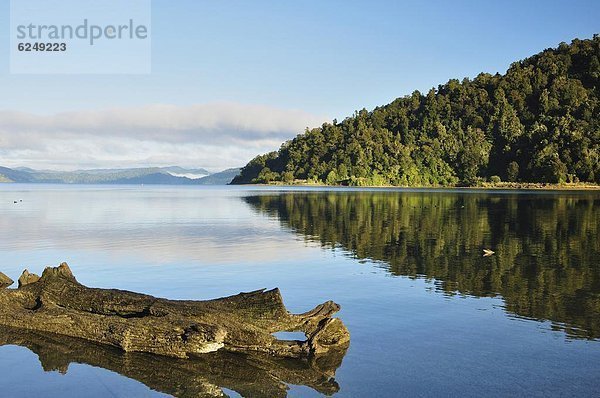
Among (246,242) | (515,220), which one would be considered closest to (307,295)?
(246,242)

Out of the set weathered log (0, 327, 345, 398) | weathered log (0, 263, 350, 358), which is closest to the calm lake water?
weathered log (0, 327, 345, 398)

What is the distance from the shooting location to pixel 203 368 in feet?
46.6

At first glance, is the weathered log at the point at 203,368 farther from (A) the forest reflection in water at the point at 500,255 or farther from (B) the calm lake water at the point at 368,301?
(A) the forest reflection in water at the point at 500,255

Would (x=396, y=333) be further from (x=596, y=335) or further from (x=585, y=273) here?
(x=585, y=273)

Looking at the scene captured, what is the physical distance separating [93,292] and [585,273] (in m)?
24.6

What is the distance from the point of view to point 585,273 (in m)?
28.7

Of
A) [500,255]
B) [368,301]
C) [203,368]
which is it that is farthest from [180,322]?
[500,255]

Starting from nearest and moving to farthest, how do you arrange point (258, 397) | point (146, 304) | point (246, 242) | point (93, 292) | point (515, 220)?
point (258, 397), point (146, 304), point (93, 292), point (246, 242), point (515, 220)

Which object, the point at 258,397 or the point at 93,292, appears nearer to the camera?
the point at 258,397

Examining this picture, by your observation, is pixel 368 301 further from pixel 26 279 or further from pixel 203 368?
pixel 26 279

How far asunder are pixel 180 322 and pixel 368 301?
363 inches

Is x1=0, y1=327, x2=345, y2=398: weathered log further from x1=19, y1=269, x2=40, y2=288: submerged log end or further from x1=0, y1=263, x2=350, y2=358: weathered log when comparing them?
x1=19, y1=269, x2=40, y2=288: submerged log end

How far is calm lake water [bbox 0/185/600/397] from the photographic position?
44.0ft

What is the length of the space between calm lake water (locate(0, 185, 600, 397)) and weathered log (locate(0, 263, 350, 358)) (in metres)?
0.53
